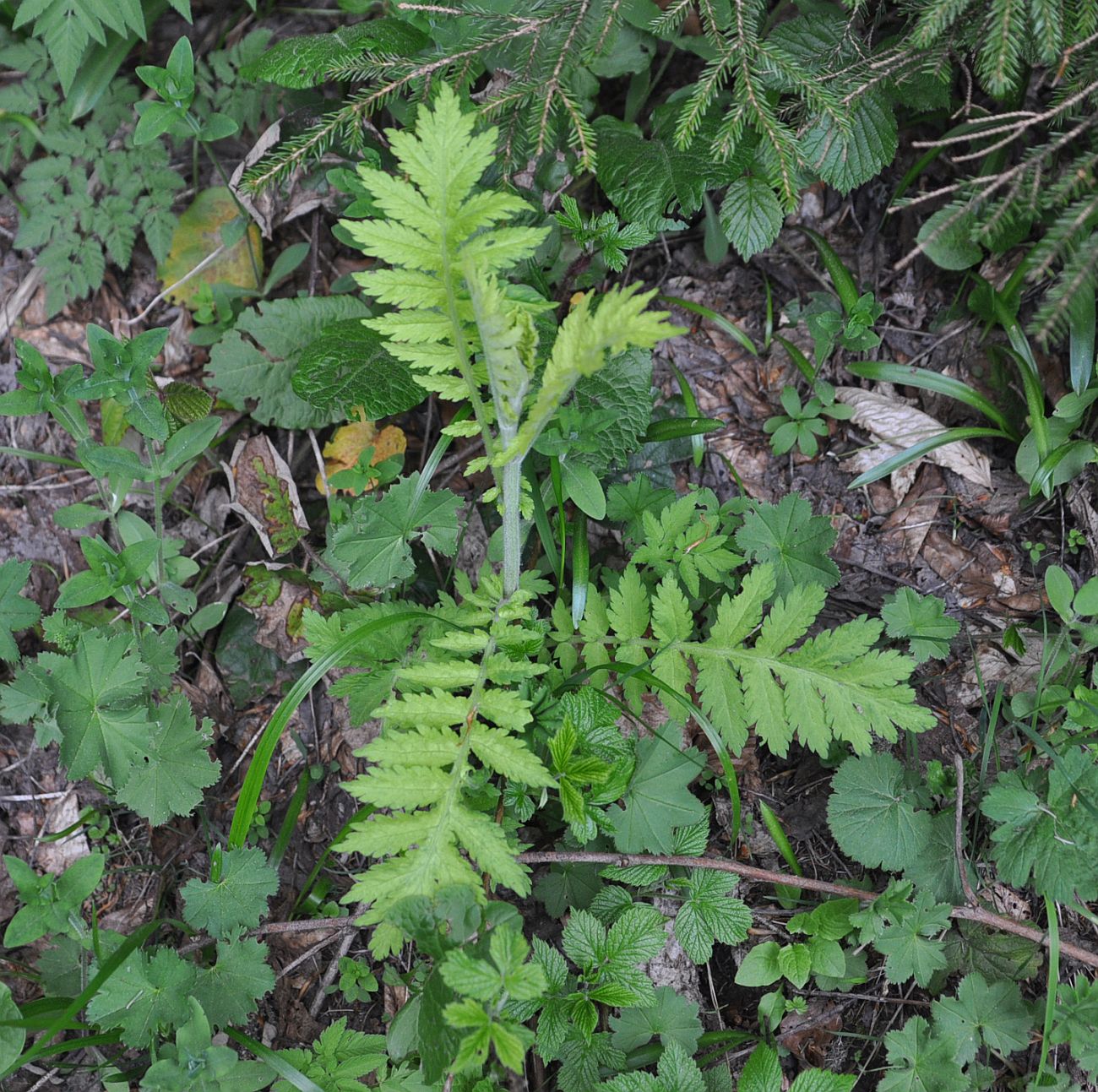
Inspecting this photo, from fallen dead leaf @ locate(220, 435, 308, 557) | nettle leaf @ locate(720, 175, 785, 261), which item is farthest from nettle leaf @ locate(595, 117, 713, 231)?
fallen dead leaf @ locate(220, 435, 308, 557)

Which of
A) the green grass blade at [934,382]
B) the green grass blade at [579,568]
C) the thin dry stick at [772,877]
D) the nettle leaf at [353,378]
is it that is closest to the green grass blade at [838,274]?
the green grass blade at [934,382]

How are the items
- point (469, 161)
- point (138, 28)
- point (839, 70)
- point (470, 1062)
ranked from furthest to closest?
point (138, 28), point (839, 70), point (469, 161), point (470, 1062)

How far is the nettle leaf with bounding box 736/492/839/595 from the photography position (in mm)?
2391

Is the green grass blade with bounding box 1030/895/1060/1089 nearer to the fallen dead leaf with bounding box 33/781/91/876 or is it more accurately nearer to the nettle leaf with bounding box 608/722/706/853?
the nettle leaf with bounding box 608/722/706/853

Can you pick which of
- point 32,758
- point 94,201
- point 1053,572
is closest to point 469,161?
point 1053,572

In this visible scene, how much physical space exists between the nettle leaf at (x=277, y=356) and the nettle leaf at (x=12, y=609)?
84 centimetres

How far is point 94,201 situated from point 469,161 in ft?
6.91

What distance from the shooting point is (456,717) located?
192 centimetres

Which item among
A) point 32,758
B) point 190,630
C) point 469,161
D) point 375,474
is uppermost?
point 469,161

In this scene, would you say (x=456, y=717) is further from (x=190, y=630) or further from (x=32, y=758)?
(x=32, y=758)

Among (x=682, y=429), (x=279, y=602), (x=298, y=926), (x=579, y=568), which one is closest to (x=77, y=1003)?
(x=298, y=926)

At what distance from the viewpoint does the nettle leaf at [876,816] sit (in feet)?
7.09

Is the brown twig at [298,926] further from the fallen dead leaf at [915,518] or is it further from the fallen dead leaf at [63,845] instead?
the fallen dead leaf at [915,518]

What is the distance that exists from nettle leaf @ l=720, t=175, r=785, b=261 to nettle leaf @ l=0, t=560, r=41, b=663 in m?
2.25
